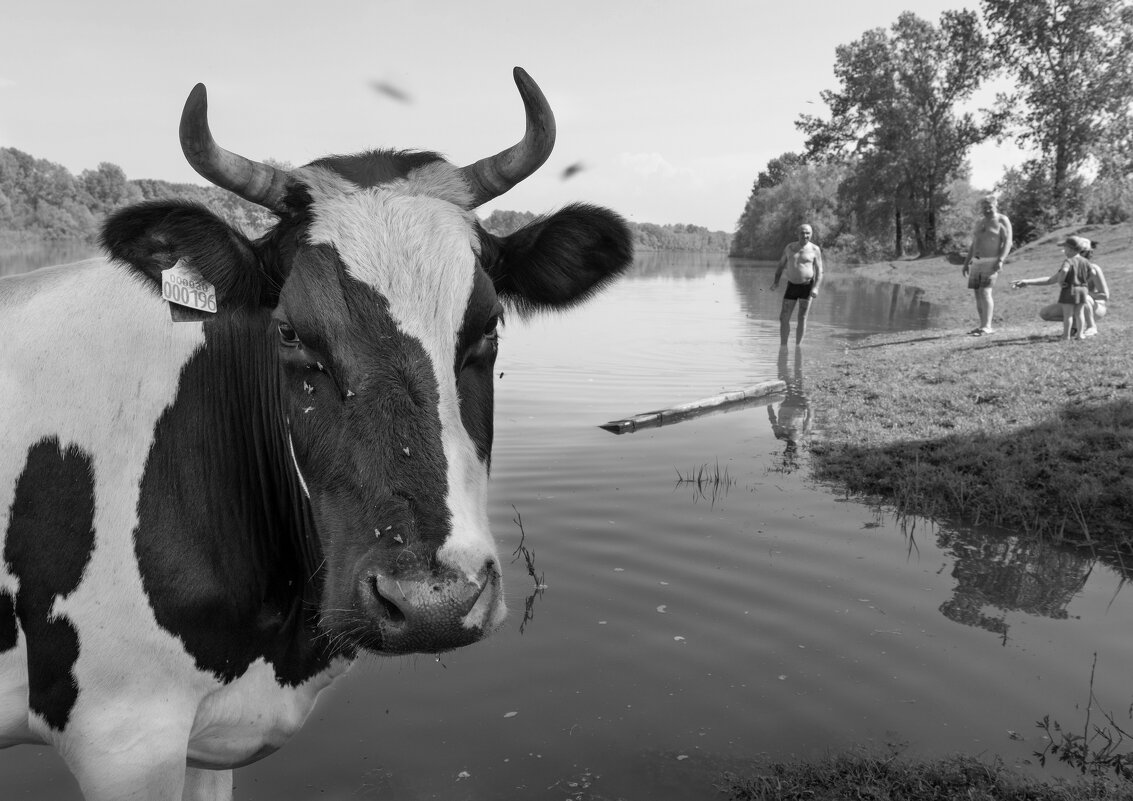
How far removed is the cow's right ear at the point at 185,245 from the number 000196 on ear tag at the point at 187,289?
0.8 inches

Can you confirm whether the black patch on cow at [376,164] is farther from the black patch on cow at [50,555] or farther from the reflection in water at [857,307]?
the reflection in water at [857,307]

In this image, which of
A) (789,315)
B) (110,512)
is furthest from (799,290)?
(110,512)

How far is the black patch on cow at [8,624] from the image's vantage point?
2555 mm

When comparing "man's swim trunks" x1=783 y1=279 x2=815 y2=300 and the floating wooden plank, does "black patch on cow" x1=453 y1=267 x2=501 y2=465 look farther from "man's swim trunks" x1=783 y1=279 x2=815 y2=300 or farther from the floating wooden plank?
"man's swim trunks" x1=783 y1=279 x2=815 y2=300

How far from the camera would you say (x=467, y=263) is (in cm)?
250

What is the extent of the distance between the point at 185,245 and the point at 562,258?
1.36 m

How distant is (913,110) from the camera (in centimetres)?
5022

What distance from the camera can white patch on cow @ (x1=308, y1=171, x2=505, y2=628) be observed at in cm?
213

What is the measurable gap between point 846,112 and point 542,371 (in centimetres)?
4819

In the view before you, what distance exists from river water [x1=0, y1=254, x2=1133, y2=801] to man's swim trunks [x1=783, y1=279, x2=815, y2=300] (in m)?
7.13

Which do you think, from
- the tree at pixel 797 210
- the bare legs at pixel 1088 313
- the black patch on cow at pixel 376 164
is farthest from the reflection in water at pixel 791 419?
the tree at pixel 797 210

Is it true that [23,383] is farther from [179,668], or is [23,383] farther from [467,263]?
[467,263]

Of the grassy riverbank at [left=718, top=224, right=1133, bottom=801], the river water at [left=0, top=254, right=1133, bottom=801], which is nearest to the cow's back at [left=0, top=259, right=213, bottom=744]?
the river water at [left=0, top=254, right=1133, bottom=801]

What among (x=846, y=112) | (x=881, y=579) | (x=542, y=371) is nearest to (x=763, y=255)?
(x=846, y=112)
